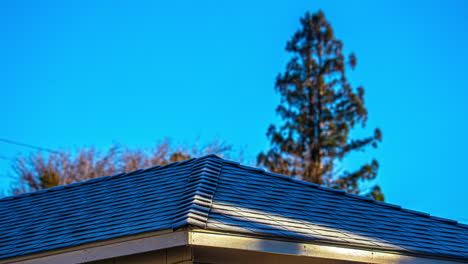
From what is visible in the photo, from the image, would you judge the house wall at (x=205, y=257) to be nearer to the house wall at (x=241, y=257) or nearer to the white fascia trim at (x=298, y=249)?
the house wall at (x=241, y=257)

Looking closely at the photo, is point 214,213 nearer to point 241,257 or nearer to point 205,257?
point 205,257

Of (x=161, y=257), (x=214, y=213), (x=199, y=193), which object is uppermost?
(x=199, y=193)

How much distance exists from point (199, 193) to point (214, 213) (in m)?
0.65

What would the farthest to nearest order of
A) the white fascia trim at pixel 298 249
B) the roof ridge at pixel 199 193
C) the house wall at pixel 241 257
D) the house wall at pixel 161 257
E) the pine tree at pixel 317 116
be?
the pine tree at pixel 317 116 → the house wall at pixel 241 257 → the house wall at pixel 161 257 → the roof ridge at pixel 199 193 → the white fascia trim at pixel 298 249

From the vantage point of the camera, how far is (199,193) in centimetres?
655

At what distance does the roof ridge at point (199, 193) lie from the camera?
18.1 ft

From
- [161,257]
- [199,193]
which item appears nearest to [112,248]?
[161,257]

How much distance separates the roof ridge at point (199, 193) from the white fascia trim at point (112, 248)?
0.46 feet

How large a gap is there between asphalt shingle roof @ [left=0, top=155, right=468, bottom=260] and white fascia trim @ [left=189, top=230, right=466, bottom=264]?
7 centimetres

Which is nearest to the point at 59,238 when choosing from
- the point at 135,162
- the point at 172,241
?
the point at 172,241

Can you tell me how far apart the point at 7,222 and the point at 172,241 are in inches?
139

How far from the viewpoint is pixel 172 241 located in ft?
17.6

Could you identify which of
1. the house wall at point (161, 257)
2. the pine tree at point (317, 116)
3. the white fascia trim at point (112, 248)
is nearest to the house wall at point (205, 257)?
the house wall at point (161, 257)

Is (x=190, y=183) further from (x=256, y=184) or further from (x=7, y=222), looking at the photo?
(x=7, y=222)
